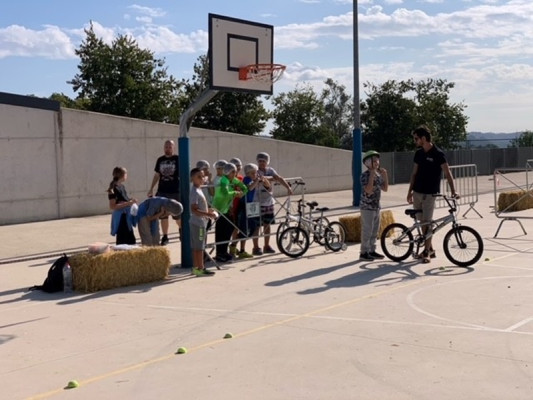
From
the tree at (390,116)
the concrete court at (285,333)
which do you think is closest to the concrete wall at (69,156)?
the concrete court at (285,333)

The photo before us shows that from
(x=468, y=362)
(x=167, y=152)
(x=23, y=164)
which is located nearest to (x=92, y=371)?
(x=468, y=362)

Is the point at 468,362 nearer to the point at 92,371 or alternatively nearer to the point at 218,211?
the point at 92,371

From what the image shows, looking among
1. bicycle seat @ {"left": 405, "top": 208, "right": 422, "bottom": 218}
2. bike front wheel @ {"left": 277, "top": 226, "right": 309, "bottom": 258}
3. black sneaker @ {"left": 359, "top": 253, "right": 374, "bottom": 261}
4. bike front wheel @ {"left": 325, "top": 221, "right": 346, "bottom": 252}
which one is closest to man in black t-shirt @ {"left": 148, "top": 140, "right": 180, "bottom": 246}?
bike front wheel @ {"left": 277, "top": 226, "right": 309, "bottom": 258}

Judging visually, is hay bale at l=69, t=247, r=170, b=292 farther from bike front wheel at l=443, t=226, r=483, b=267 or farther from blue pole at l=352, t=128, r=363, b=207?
blue pole at l=352, t=128, r=363, b=207

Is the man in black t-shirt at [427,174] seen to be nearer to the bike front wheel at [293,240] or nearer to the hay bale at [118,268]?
the bike front wheel at [293,240]

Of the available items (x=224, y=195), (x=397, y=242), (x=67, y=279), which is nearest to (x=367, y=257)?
(x=397, y=242)

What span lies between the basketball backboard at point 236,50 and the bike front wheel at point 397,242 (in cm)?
323

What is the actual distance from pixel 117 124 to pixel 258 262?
31.4 feet

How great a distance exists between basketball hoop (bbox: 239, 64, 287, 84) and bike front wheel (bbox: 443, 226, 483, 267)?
159 inches

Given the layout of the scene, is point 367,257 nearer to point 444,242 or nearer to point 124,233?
point 444,242

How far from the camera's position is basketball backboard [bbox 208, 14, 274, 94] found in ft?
37.3

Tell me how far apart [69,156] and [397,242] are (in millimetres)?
10276

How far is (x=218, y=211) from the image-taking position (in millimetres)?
11367

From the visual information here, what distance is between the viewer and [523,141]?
50812mm
